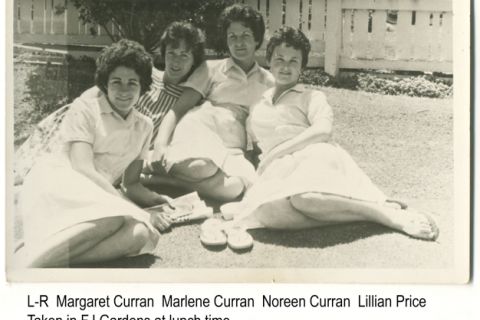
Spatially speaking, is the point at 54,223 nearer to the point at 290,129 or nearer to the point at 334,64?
the point at 290,129

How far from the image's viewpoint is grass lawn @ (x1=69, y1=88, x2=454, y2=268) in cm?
193

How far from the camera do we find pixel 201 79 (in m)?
2.00

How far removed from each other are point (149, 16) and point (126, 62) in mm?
181

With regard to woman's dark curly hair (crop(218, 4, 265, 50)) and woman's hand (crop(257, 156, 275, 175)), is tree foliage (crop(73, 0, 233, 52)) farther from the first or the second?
woman's hand (crop(257, 156, 275, 175))

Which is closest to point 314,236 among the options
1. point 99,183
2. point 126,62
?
point 99,183

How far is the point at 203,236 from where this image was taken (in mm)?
1934

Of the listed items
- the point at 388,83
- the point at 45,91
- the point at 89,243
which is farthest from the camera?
the point at 388,83

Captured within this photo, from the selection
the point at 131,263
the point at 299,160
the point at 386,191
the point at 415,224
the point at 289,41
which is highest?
the point at 289,41

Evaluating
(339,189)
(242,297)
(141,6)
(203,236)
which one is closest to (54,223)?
(203,236)

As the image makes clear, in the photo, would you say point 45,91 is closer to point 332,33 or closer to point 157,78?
point 157,78

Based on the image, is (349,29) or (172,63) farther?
(349,29)

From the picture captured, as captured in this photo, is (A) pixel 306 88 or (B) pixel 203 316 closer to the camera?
(B) pixel 203 316

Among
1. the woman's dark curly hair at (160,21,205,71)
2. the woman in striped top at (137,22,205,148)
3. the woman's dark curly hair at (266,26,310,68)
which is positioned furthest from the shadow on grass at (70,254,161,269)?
the woman's dark curly hair at (266,26,310,68)

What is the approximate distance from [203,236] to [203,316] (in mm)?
241
